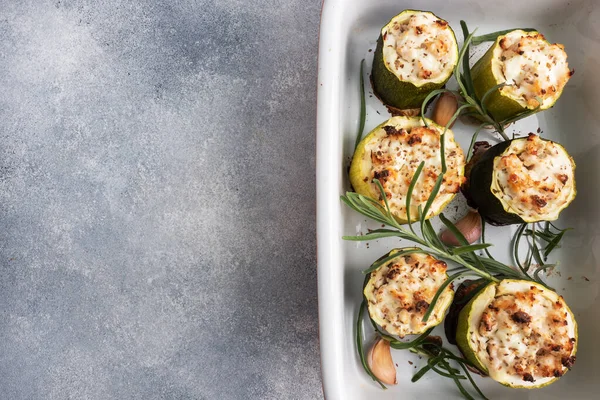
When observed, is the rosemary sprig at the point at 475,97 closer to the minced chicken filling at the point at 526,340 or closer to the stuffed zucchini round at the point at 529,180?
the stuffed zucchini round at the point at 529,180

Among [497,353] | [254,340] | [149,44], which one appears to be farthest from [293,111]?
[497,353]

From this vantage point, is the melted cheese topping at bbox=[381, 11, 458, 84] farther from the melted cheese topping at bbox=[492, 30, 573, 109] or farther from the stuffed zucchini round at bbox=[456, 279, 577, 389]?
the stuffed zucchini round at bbox=[456, 279, 577, 389]

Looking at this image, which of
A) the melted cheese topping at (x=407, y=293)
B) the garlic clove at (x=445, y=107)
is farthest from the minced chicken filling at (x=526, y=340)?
the garlic clove at (x=445, y=107)

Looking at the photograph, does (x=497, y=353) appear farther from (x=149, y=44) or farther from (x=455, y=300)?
(x=149, y=44)

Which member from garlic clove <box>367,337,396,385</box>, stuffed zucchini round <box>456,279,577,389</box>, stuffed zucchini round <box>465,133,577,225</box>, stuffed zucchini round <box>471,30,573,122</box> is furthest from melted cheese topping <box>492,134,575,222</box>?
garlic clove <box>367,337,396,385</box>

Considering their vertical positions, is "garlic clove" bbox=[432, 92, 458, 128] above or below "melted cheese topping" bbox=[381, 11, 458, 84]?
below

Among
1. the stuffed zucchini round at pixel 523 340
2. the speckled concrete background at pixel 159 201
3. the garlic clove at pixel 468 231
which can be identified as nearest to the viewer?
the stuffed zucchini round at pixel 523 340

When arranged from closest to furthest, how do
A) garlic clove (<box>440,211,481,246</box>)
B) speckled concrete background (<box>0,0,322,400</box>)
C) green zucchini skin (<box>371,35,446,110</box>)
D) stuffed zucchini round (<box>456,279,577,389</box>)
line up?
1. stuffed zucchini round (<box>456,279,577,389</box>)
2. green zucchini skin (<box>371,35,446,110</box>)
3. garlic clove (<box>440,211,481,246</box>)
4. speckled concrete background (<box>0,0,322,400</box>)
